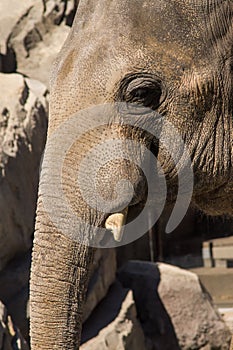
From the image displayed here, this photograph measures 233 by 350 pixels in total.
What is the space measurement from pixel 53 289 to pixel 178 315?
3.89 m

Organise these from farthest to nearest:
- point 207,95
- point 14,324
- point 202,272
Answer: point 202,272, point 14,324, point 207,95

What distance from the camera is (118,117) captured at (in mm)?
3662

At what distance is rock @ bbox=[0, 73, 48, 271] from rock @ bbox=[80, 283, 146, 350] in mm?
603

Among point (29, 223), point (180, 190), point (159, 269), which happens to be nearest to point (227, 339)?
point (159, 269)

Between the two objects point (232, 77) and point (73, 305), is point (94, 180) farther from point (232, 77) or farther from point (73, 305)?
point (232, 77)

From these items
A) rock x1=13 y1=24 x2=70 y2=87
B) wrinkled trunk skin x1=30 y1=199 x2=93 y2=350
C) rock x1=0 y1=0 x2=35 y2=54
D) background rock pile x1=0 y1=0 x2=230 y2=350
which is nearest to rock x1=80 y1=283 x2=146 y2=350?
background rock pile x1=0 y1=0 x2=230 y2=350

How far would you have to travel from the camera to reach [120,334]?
6484 mm

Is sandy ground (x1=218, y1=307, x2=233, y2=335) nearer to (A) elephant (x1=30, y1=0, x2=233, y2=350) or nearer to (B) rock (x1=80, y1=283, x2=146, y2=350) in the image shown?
(B) rock (x1=80, y1=283, x2=146, y2=350)

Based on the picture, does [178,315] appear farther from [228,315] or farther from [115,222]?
[115,222]

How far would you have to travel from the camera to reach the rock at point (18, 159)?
614cm

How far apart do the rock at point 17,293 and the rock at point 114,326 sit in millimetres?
355

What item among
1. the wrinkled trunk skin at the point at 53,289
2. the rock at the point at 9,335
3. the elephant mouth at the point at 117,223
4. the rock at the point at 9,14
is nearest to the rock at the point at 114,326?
the rock at the point at 9,335

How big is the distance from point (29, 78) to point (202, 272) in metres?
2.38

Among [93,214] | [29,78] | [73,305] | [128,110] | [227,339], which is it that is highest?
[29,78]
